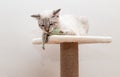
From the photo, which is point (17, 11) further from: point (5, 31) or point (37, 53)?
point (37, 53)

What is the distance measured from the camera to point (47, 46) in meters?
1.81

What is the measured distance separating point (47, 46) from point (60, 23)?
42cm

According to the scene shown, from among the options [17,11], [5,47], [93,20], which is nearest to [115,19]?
[93,20]

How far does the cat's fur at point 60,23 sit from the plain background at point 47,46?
0.20 metres

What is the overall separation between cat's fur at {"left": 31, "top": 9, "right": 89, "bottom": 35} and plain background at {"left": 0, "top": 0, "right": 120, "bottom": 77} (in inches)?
8.0

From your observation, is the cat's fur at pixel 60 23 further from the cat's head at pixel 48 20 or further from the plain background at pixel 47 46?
the plain background at pixel 47 46

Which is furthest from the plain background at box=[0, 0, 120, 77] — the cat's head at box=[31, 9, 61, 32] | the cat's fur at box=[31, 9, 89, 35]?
the cat's head at box=[31, 9, 61, 32]

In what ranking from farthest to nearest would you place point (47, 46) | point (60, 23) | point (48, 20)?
point (47, 46)
point (60, 23)
point (48, 20)

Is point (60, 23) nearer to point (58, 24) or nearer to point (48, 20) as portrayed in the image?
point (58, 24)

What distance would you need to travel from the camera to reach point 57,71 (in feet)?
5.96

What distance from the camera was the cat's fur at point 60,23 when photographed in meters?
1.31

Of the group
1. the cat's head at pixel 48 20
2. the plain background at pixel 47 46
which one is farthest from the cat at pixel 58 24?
the plain background at pixel 47 46

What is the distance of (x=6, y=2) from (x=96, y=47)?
0.78 m

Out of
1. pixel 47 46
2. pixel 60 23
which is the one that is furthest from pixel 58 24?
pixel 47 46
